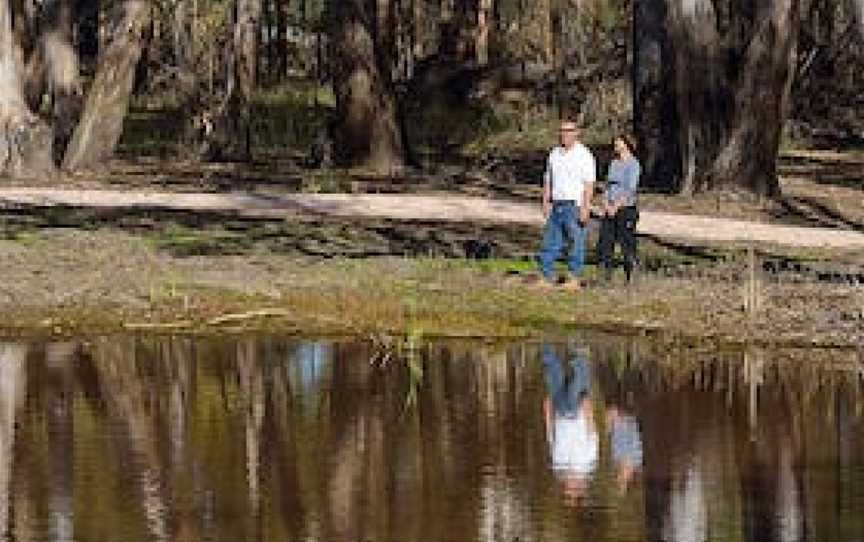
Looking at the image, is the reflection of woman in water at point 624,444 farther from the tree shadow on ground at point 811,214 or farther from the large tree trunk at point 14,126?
the large tree trunk at point 14,126

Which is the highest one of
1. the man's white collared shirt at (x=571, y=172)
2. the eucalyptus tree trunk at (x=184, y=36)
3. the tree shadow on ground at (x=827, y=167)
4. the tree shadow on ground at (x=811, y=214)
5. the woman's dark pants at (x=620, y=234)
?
the eucalyptus tree trunk at (x=184, y=36)

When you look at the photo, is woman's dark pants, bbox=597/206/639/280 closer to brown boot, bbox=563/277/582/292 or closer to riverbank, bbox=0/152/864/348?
riverbank, bbox=0/152/864/348

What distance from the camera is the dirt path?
3234 centimetres

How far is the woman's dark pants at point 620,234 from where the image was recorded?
25172 millimetres

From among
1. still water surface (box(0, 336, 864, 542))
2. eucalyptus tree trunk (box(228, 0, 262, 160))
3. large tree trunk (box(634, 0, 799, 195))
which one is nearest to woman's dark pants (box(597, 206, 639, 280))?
still water surface (box(0, 336, 864, 542))

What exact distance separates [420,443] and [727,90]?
25136 mm

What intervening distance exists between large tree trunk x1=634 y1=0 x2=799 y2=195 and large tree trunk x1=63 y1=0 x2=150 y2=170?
1148 cm

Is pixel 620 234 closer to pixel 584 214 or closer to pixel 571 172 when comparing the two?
pixel 584 214

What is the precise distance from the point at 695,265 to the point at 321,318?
773cm

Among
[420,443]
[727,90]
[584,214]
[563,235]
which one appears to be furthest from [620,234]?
[727,90]

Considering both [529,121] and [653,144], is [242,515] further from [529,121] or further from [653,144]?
[529,121]

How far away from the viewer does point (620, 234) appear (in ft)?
83.0

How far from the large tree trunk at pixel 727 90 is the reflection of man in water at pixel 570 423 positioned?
772 inches

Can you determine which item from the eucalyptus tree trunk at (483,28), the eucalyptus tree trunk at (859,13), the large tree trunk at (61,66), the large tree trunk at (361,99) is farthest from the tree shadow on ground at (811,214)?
the eucalyptus tree trunk at (483,28)
